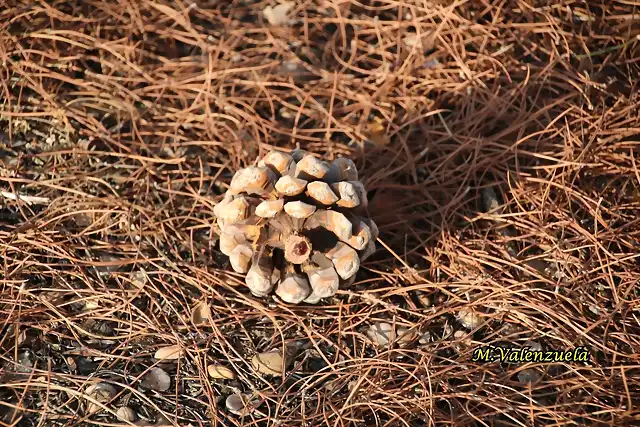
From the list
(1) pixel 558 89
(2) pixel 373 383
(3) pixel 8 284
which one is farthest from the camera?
(1) pixel 558 89

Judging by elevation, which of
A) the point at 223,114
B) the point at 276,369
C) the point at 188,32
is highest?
the point at 188,32

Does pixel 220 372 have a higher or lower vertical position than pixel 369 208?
lower

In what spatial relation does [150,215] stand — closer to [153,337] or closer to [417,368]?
[153,337]

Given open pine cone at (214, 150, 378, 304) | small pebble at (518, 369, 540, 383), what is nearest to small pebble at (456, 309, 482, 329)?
small pebble at (518, 369, 540, 383)

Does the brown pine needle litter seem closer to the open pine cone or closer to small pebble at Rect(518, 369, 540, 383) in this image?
small pebble at Rect(518, 369, 540, 383)

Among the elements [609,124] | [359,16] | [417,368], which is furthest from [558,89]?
[417,368]

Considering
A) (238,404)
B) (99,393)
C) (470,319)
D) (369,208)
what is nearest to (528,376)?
(470,319)

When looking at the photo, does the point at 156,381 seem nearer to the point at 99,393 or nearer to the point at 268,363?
the point at 99,393
